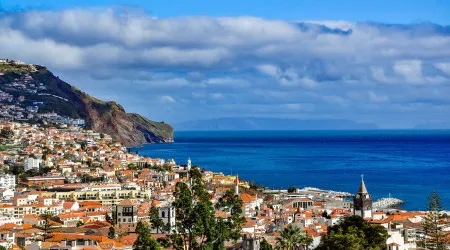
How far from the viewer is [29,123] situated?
149875 mm

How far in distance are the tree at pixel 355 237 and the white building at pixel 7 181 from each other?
5197 centimetres

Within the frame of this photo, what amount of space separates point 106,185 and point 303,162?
76895 mm

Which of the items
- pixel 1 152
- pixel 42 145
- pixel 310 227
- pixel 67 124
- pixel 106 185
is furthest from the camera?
pixel 67 124

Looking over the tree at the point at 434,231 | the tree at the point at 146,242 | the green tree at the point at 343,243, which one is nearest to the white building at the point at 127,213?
the tree at the point at 146,242

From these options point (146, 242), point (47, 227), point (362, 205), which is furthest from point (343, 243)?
point (47, 227)

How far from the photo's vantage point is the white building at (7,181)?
80688 mm

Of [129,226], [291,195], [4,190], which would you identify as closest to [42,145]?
[4,190]

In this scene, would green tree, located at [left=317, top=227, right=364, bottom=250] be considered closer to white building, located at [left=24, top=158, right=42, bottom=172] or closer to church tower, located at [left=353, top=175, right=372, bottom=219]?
church tower, located at [left=353, top=175, right=372, bottom=219]

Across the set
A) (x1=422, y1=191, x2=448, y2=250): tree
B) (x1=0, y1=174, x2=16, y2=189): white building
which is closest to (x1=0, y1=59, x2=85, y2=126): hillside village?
(x1=0, y1=174, x2=16, y2=189): white building

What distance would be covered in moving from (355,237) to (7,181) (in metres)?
59.2

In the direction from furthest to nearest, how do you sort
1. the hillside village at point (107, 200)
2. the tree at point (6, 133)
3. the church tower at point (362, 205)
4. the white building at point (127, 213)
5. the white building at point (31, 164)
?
1. the tree at point (6, 133)
2. the white building at point (31, 164)
3. the white building at point (127, 213)
4. the church tower at point (362, 205)
5. the hillside village at point (107, 200)

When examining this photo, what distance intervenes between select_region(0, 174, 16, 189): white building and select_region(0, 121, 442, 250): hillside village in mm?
153

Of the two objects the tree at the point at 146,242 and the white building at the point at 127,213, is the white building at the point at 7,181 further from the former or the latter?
the tree at the point at 146,242

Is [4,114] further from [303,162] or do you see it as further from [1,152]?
[303,162]
